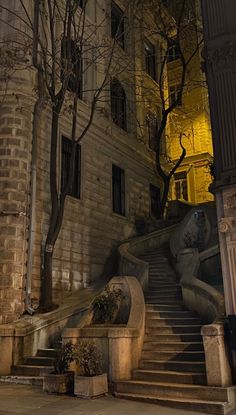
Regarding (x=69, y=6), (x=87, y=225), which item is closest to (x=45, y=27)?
(x=69, y=6)

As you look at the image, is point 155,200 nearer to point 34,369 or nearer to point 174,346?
point 34,369

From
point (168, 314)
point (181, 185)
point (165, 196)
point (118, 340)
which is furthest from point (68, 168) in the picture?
point (181, 185)

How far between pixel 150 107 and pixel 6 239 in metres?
14.4

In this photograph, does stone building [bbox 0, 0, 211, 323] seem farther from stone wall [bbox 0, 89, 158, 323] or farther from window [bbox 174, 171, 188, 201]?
window [bbox 174, 171, 188, 201]

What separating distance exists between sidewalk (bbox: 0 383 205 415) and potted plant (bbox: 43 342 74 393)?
175 millimetres

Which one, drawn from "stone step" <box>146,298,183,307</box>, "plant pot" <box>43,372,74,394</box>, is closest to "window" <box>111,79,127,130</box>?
"stone step" <box>146,298,183,307</box>

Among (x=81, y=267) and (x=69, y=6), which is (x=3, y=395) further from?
(x=69, y=6)

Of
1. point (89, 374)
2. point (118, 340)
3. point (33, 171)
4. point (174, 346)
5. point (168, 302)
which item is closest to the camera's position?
point (89, 374)

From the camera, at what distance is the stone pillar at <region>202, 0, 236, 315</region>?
793 centimetres

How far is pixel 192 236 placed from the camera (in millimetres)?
15055

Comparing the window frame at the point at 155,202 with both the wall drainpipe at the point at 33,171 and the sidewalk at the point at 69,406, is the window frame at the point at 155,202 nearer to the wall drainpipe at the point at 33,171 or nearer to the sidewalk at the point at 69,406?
the wall drainpipe at the point at 33,171

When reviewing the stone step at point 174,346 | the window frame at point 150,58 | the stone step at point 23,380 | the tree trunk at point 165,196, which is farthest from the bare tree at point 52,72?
the window frame at point 150,58

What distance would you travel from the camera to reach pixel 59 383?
8133mm

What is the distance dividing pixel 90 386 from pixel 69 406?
67 cm
